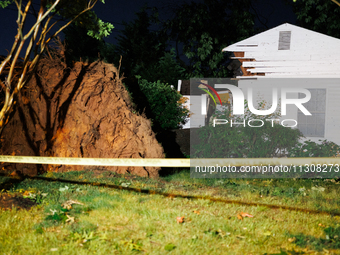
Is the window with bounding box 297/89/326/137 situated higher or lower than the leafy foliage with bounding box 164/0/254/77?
lower

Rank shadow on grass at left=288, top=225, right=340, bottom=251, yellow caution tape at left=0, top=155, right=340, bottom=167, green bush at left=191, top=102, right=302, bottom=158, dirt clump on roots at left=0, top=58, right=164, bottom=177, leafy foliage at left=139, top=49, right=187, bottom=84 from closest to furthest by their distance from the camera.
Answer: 1. shadow on grass at left=288, top=225, right=340, bottom=251
2. yellow caution tape at left=0, top=155, right=340, bottom=167
3. dirt clump on roots at left=0, top=58, right=164, bottom=177
4. green bush at left=191, top=102, right=302, bottom=158
5. leafy foliage at left=139, top=49, right=187, bottom=84

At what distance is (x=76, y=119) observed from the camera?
739cm

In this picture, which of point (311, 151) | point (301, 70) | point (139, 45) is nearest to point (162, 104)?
point (301, 70)

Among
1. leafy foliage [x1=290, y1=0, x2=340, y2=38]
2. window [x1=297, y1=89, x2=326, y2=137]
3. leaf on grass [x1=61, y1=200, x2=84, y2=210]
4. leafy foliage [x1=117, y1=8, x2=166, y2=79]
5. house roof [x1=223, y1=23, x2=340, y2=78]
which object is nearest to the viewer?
leaf on grass [x1=61, y1=200, x2=84, y2=210]

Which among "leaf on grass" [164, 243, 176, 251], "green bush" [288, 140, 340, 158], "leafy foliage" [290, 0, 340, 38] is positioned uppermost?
"leafy foliage" [290, 0, 340, 38]

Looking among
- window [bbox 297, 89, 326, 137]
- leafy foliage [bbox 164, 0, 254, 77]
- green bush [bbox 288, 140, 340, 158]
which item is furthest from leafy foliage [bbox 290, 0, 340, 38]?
green bush [bbox 288, 140, 340, 158]

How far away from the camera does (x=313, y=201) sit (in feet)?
17.9

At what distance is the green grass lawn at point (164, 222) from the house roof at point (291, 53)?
239 inches

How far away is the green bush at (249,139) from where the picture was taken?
7637 millimetres

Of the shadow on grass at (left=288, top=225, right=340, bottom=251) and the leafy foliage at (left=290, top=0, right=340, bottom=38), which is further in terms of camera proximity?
the leafy foliage at (left=290, top=0, right=340, bottom=38)

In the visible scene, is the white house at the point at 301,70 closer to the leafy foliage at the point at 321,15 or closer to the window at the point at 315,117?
the window at the point at 315,117

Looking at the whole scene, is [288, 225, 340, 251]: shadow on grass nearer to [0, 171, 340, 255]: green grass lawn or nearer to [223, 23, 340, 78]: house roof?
[0, 171, 340, 255]: green grass lawn

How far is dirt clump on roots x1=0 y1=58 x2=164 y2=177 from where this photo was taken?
7.10 m

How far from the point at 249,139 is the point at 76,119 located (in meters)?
4.73
